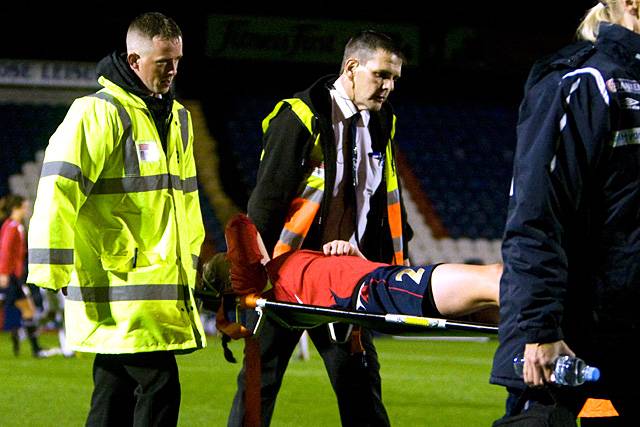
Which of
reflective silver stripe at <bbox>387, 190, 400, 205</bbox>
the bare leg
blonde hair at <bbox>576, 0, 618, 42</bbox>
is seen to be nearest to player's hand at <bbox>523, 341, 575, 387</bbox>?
blonde hair at <bbox>576, 0, 618, 42</bbox>

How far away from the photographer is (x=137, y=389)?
407cm

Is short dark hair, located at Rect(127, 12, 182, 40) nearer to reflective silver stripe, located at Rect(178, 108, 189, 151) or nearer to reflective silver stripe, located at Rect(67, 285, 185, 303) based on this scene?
reflective silver stripe, located at Rect(178, 108, 189, 151)

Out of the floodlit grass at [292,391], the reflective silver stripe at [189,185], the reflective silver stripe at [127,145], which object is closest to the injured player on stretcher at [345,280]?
the reflective silver stripe at [189,185]

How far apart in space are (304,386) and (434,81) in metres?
13.2

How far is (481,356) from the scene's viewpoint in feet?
41.6

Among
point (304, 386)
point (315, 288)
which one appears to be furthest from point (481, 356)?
point (315, 288)

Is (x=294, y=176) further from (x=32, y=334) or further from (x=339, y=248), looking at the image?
(x=32, y=334)

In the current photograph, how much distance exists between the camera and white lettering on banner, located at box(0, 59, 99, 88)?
18859mm

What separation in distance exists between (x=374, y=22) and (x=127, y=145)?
16443 mm

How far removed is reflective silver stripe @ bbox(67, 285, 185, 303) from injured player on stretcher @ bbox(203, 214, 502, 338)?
0.94 ft

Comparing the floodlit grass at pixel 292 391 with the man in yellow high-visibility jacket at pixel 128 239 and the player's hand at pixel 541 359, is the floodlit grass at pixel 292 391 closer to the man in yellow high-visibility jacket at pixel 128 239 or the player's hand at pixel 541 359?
the man in yellow high-visibility jacket at pixel 128 239

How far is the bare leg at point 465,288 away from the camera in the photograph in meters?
3.95

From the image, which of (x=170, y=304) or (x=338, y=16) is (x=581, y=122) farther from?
(x=338, y=16)

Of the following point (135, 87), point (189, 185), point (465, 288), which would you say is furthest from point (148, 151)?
point (465, 288)
